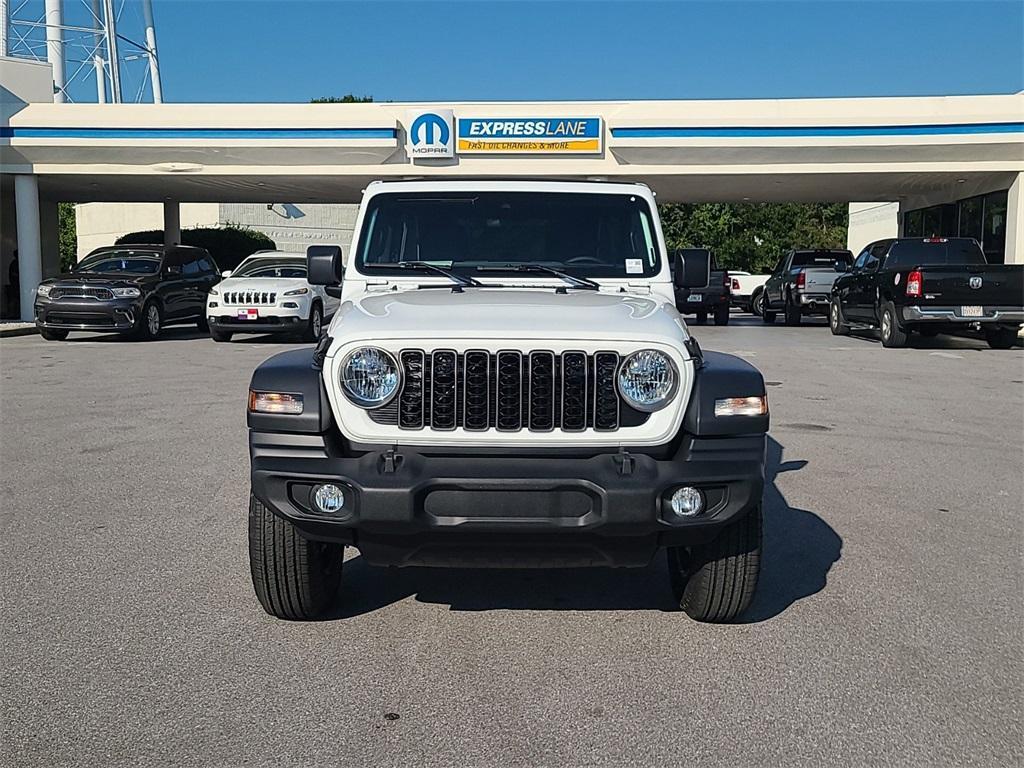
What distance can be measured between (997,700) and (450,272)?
3.03m

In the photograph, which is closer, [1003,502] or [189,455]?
[1003,502]

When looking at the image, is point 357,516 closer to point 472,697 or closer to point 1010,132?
point 472,697

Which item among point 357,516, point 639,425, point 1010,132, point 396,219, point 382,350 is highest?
point 1010,132

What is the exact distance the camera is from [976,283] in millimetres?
16156

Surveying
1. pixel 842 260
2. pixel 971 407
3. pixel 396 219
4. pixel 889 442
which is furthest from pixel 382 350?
pixel 842 260

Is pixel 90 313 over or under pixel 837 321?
over

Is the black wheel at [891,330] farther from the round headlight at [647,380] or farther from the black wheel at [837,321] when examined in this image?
the round headlight at [647,380]

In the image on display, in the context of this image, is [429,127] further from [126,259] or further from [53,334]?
[53,334]

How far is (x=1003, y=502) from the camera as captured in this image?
6.71 meters

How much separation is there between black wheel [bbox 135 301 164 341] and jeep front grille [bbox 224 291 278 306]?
1.71 m

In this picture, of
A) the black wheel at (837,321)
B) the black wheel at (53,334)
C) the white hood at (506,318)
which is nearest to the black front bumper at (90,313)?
the black wheel at (53,334)

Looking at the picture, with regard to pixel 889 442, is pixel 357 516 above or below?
above

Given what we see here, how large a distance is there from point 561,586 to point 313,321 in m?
13.9

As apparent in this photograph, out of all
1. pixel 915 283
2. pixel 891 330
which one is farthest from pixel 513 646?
pixel 891 330
